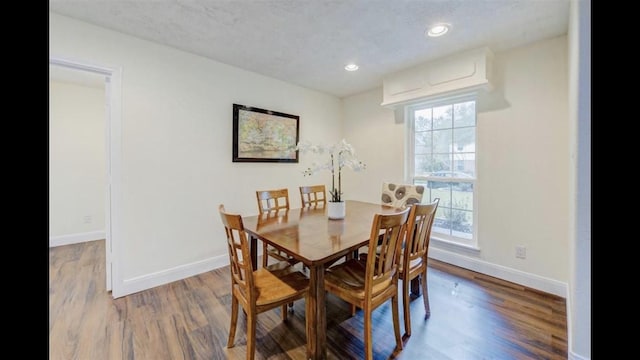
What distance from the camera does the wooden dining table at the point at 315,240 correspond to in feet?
4.54

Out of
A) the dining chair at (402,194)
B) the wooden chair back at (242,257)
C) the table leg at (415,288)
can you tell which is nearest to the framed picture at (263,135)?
the dining chair at (402,194)

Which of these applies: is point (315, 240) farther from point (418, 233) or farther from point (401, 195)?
point (401, 195)

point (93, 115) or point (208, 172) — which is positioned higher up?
point (93, 115)

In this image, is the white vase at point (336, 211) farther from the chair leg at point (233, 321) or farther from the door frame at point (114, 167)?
the door frame at point (114, 167)

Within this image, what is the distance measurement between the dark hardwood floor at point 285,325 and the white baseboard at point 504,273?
9 cm

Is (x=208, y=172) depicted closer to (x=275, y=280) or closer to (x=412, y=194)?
(x=275, y=280)

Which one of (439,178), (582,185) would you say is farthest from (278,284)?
(439,178)

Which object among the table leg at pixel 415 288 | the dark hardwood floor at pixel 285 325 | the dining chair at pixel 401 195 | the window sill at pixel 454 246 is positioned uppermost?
the dining chair at pixel 401 195

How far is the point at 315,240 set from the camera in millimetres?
1600

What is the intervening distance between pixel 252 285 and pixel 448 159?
104 inches
